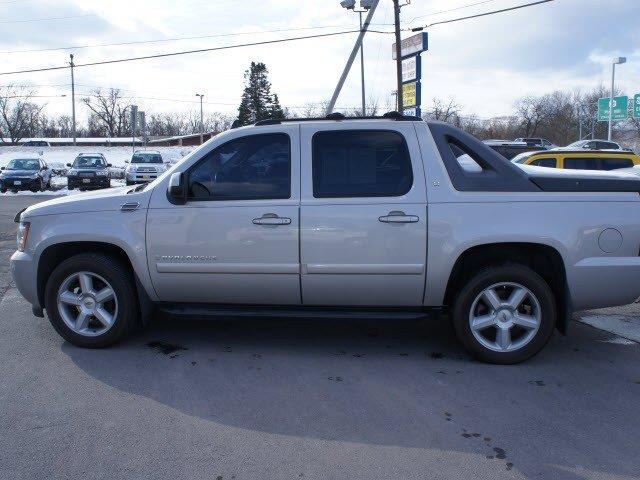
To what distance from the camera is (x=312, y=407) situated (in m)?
3.95

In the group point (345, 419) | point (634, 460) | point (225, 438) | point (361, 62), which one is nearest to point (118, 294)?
point (225, 438)

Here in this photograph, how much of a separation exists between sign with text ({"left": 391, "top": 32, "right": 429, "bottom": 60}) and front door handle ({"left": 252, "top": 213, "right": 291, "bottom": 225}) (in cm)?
1490

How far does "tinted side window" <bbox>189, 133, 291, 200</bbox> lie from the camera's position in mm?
4820

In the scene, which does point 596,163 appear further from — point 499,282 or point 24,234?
point 24,234

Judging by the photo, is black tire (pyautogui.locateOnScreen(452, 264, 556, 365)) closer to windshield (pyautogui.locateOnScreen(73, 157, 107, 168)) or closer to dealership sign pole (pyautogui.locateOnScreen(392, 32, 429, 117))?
dealership sign pole (pyautogui.locateOnScreen(392, 32, 429, 117))

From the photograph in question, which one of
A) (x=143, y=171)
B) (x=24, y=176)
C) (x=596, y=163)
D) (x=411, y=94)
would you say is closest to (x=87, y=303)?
(x=596, y=163)

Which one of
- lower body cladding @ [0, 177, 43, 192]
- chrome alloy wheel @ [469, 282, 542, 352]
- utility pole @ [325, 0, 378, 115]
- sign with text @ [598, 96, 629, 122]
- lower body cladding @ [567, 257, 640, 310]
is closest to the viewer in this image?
lower body cladding @ [567, 257, 640, 310]

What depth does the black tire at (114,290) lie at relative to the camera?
498 centimetres

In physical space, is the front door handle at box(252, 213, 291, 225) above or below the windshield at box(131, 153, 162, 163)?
below

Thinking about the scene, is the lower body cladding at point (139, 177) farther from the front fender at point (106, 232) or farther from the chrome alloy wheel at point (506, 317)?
the chrome alloy wheel at point (506, 317)

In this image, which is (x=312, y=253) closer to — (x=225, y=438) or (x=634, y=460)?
(x=225, y=438)

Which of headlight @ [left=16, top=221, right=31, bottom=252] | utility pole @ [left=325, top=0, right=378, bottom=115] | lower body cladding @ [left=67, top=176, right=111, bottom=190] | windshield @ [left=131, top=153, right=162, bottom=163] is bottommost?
headlight @ [left=16, top=221, right=31, bottom=252]

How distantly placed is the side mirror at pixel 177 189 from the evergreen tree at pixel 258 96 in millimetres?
48221

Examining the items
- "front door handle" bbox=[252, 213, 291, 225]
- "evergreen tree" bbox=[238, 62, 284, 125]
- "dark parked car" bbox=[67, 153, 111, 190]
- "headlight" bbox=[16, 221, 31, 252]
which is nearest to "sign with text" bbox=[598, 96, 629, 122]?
"evergreen tree" bbox=[238, 62, 284, 125]
